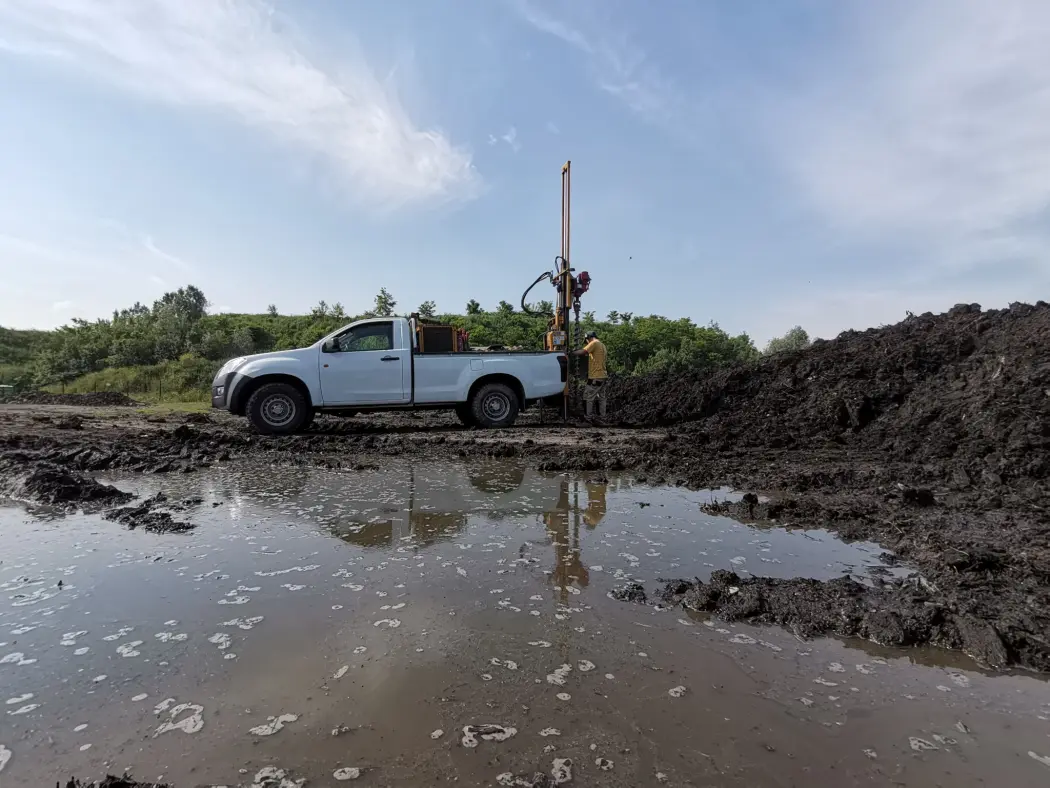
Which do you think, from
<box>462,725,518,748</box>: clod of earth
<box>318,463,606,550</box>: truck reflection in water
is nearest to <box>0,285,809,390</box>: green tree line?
<box>318,463,606,550</box>: truck reflection in water

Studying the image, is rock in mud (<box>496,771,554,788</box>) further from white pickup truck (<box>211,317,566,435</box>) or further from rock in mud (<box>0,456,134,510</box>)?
white pickup truck (<box>211,317,566,435</box>)

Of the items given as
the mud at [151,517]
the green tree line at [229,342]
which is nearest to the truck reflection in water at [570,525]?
the mud at [151,517]

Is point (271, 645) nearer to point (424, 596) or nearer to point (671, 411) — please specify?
point (424, 596)

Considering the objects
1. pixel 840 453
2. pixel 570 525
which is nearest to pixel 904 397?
pixel 840 453

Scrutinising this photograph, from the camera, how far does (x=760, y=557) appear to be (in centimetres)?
418

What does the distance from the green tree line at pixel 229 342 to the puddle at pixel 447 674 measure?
2024 cm

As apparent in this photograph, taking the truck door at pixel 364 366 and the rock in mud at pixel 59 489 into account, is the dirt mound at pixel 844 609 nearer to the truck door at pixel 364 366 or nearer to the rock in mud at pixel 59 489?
the rock in mud at pixel 59 489

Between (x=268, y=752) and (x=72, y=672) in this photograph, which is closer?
(x=268, y=752)

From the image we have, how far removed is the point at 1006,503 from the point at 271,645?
6.04 m

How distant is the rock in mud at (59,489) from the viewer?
546cm

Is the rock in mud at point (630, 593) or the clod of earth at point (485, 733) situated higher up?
the rock in mud at point (630, 593)

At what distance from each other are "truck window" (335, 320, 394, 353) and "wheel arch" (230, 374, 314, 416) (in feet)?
2.92

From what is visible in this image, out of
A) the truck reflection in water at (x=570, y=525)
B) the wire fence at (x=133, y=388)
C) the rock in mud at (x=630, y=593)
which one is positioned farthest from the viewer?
the wire fence at (x=133, y=388)

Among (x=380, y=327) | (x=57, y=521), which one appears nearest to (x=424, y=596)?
(x=57, y=521)
